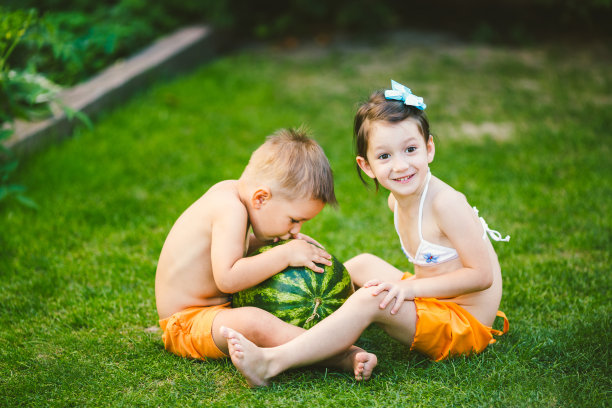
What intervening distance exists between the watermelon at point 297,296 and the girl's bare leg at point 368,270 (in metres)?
0.47

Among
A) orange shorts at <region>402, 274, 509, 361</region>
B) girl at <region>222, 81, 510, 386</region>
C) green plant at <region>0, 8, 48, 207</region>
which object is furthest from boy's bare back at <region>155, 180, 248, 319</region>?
green plant at <region>0, 8, 48, 207</region>

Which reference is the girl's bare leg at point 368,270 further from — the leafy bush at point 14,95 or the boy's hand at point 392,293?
the leafy bush at point 14,95

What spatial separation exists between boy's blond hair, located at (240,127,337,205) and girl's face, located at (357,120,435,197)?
28 cm

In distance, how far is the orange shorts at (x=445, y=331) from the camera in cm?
317

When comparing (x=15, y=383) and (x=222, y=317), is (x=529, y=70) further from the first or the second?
(x=15, y=383)

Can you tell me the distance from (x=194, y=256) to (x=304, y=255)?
58cm

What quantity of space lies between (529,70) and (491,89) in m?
1.07

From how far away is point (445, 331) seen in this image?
3.21 meters

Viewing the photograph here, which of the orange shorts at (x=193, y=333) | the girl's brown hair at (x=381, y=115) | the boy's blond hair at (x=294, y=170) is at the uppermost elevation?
the girl's brown hair at (x=381, y=115)

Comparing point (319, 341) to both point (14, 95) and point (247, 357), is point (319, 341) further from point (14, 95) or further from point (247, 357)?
point (14, 95)

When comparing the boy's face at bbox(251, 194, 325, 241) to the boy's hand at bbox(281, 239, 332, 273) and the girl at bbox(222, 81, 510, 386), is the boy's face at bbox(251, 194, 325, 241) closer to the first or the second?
the boy's hand at bbox(281, 239, 332, 273)

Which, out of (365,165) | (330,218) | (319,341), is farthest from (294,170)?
(330,218)

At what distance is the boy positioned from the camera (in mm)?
3184

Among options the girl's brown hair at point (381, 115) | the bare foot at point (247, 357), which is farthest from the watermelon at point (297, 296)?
the girl's brown hair at point (381, 115)
